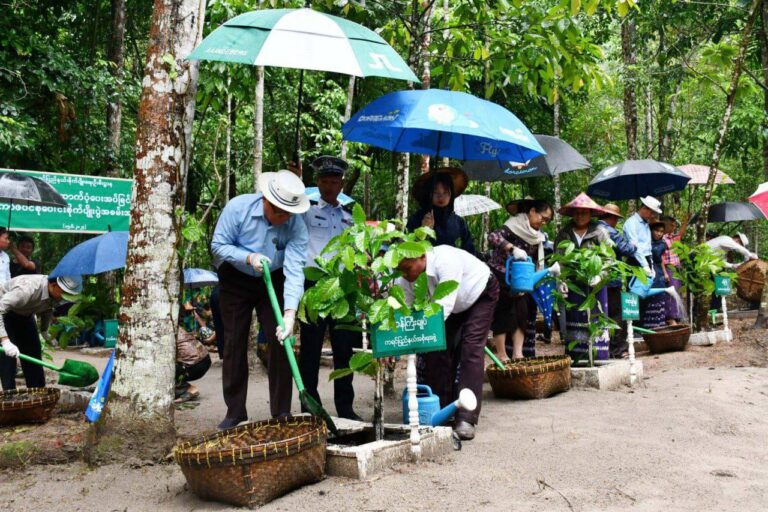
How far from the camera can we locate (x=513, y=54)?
6891 millimetres

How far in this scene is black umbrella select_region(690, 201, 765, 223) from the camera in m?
12.6

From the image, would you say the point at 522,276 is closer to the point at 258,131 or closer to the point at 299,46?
the point at 299,46

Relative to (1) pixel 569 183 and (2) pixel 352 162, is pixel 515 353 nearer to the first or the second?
(2) pixel 352 162

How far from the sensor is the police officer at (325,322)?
525 cm

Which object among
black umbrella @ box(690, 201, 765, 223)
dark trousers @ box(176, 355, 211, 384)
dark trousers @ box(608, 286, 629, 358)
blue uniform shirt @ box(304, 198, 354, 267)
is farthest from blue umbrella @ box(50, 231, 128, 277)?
black umbrella @ box(690, 201, 765, 223)

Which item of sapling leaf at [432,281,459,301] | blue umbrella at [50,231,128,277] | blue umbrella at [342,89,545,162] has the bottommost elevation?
sapling leaf at [432,281,459,301]

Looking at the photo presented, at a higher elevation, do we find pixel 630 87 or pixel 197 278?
pixel 630 87

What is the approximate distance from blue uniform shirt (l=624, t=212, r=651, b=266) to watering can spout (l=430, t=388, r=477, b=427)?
4.60 meters

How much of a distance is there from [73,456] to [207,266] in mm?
19040

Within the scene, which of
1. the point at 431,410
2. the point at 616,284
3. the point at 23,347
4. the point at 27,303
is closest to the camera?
the point at 431,410

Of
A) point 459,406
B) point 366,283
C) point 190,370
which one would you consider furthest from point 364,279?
point 190,370

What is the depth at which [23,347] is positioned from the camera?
678 cm

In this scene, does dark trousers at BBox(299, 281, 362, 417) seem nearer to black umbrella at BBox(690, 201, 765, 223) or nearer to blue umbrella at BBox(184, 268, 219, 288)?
blue umbrella at BBox(184, 268, 219, 288)

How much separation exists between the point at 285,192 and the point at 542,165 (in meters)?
3.97
